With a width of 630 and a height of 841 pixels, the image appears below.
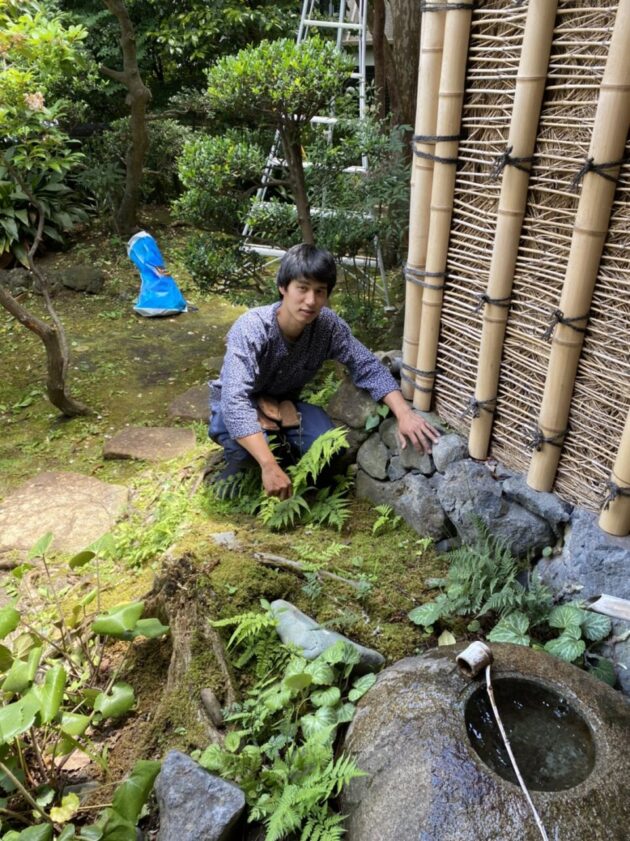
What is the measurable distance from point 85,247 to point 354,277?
5793mm

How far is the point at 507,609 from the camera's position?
9.89 feet

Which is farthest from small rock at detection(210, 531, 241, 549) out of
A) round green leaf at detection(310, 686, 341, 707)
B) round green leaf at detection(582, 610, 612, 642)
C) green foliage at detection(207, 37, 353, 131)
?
green foliage at detection(207, 37, 353, 131)

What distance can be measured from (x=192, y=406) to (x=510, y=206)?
386 cm

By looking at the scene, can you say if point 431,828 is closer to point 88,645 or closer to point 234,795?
point 234,795

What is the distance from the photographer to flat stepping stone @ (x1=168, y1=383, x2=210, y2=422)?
5.94 m

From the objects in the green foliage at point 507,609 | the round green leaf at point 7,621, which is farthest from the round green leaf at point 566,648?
the round green leaf at point 7,621

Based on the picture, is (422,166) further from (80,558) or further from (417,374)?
(80,558)

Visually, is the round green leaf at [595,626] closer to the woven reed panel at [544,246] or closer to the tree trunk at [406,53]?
the woven reed panel at [544,246]

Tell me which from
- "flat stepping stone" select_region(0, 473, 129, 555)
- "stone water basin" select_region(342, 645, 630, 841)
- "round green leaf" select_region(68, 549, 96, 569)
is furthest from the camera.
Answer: "flat stepping stone" select_region(0, 473, 129, 555)

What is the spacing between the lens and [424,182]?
3400mm

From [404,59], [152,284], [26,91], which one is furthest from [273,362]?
[152,284]

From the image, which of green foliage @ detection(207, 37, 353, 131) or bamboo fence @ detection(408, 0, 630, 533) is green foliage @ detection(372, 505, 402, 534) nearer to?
bamboo fence @ detection(408, 0, 630, 533)

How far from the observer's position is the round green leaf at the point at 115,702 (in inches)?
94.1

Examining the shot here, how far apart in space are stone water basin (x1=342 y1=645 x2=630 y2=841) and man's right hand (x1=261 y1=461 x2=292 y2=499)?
1.40 metres
